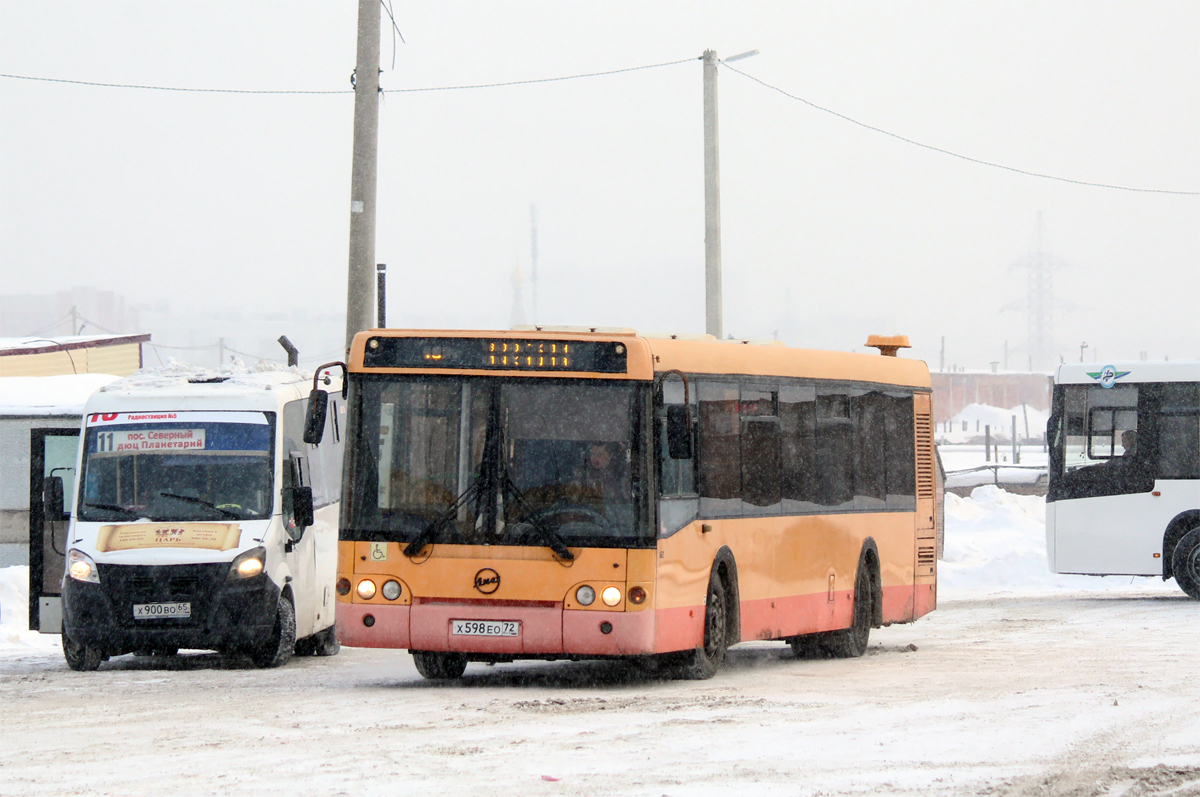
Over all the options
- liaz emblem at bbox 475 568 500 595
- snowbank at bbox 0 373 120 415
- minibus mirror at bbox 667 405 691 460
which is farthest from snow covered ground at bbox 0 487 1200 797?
snowbank at bbox 0 373 120 415

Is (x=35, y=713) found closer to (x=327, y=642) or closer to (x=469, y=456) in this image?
A: (x=469, y=456)

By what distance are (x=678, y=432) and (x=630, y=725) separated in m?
2.60

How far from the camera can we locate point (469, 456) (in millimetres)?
12914

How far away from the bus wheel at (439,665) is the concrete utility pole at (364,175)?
18.7ft

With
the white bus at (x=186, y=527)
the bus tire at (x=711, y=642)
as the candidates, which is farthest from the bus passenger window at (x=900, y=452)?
the white bus at (x=186, y=527)

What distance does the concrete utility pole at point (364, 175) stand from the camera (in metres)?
19.1

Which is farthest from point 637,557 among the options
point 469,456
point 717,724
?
point 717,724

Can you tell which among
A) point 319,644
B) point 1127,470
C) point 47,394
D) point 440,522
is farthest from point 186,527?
point 1127,470

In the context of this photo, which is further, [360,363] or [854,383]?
[854,383]

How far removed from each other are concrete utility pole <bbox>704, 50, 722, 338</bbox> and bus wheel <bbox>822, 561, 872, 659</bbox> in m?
11.3

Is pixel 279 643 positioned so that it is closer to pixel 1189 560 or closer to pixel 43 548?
pixel 43 548

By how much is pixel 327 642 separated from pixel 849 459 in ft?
18.2

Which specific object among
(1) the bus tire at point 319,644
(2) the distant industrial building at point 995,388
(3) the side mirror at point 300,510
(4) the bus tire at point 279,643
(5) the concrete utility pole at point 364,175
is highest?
(2) the distant industrial building at point 995,388

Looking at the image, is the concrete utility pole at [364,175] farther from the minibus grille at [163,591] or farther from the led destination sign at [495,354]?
the led destination sign at [495,354]
